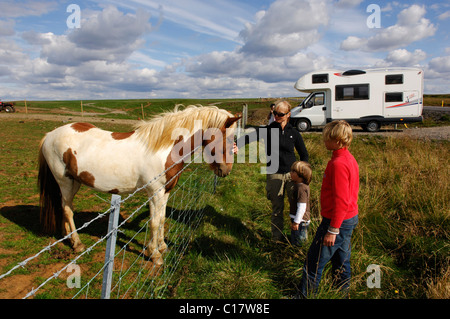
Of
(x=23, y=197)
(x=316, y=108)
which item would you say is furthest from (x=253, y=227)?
(x=316, y=108)

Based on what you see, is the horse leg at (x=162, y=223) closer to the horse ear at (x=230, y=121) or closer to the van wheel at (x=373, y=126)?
the horse ear at (x=230, y=121)

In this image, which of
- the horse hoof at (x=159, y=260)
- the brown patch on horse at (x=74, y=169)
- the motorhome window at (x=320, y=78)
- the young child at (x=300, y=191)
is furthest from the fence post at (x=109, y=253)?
the motorhome window at (x=320, y=78)

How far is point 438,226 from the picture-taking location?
3.71 metres

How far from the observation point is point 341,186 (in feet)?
7.36

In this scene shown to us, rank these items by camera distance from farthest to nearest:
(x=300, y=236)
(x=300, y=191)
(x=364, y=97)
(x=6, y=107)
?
(x=6, y=107), (x=364, y=97), (x=300, y=236), (x=300, y=191)

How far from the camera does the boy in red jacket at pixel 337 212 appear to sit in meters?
2.25

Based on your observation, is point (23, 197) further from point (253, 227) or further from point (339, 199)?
point (339, 199)

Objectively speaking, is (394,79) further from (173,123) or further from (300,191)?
(173,123)

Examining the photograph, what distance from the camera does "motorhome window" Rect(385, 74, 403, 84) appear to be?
529 inches

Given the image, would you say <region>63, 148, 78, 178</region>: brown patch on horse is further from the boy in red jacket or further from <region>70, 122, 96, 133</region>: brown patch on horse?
the boy in red jacket

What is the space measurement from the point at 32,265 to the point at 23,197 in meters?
2.95

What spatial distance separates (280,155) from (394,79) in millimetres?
13503

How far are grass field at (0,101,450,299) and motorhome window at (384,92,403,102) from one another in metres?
9.00

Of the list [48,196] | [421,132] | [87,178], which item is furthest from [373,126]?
[48,196]
